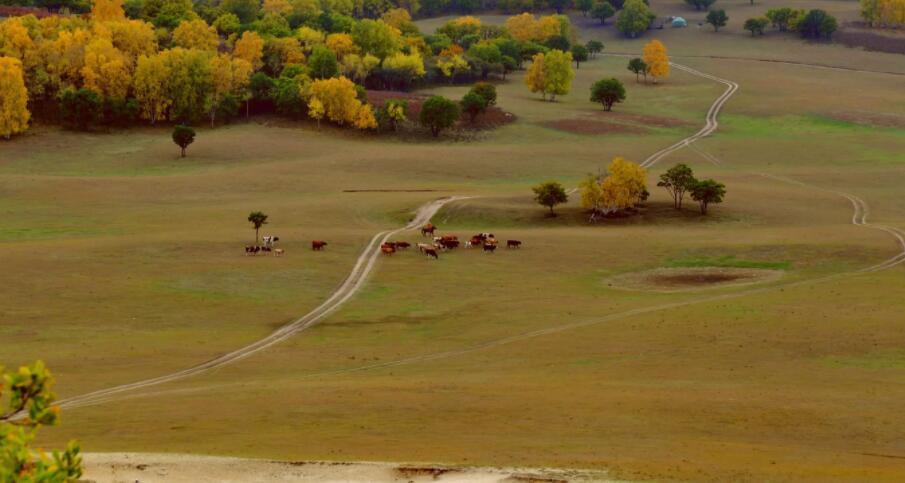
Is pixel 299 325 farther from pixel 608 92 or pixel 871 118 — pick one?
pixel 871 118

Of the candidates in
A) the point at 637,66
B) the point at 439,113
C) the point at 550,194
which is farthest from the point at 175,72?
the point at 637,66

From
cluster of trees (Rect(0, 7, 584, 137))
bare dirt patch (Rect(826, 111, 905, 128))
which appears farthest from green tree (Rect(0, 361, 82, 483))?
bare dirt patch (Rect(826, 111, 905, 128))

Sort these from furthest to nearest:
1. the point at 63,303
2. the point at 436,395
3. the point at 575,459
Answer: the point at 63,303 < the point at 436,395 < the point at 575,459

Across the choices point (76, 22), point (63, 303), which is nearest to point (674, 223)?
point (63, 303)

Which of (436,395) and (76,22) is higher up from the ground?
(76,22)

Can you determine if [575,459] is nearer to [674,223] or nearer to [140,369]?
[140,369]

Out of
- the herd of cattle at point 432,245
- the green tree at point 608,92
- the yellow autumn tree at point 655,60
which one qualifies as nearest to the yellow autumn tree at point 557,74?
the green tree at point 608,92
